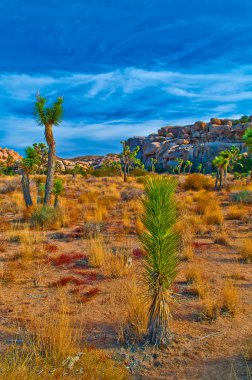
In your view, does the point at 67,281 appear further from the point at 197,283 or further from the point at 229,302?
the point at 229,302

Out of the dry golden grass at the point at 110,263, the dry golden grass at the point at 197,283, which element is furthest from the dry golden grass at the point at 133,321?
the dry golden grass at the point at 110,263

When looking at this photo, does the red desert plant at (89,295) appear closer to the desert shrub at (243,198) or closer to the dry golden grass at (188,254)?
the dry golden grass at (188,254)

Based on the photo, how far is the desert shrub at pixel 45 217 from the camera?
1329 centimetres

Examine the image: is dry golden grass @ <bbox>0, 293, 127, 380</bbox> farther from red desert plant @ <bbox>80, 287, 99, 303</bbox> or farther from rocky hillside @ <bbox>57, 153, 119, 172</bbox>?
rocky hillside @ <bbox>57, 153, 119, 172</bbox>

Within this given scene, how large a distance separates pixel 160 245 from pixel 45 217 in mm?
9532

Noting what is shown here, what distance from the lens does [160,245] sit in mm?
4574

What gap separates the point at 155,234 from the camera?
4562 mm

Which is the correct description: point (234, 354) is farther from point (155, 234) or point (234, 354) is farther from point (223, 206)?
point (223, 206)

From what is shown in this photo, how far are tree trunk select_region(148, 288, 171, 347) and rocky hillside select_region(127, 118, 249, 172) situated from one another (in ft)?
256

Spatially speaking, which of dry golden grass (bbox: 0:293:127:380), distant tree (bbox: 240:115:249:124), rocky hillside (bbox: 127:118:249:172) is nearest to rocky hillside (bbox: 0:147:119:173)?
rocky hillside (bbox: 127:118:249:172)

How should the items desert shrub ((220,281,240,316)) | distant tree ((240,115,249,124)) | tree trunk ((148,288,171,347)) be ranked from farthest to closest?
1. distant tree ((240,115,249,124))
2. desert shrub ((220,281,240,316))
3. tree trunk ((148,288,171,347))

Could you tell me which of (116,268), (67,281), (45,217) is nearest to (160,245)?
(116,268)

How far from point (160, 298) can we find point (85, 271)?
3.79 meters

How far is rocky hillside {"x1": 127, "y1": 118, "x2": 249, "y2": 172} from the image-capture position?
8469 cm
